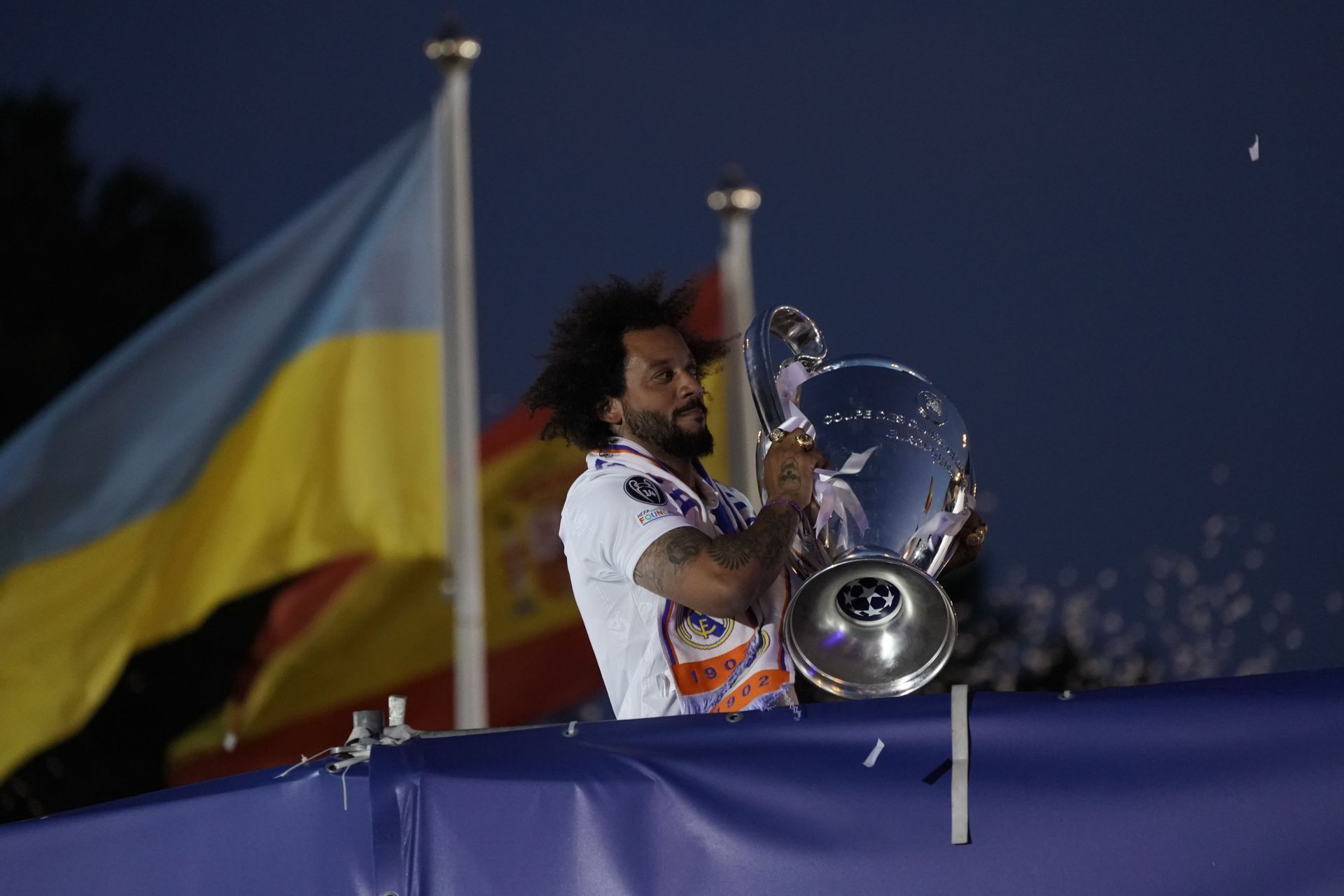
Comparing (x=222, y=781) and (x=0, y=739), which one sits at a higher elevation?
(x=0, y=739)

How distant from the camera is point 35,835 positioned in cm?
311

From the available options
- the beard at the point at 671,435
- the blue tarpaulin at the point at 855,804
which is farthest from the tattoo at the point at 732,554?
the blue tarpaulin at the point at 855,804

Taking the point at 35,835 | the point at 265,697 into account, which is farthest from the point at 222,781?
the point at 265,697

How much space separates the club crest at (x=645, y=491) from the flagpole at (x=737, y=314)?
5984mm

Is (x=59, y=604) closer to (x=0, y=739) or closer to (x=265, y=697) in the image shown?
(x=0, y=739)

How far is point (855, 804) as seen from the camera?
2.53 metres

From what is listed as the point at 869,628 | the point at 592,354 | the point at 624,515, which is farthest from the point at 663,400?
the point at 869,628

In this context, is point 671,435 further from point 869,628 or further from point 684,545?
point 869,628

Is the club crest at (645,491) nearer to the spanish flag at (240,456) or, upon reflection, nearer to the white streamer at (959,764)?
the white streamer at (959,764)

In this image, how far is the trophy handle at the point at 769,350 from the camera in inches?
142

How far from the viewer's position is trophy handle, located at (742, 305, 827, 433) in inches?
142

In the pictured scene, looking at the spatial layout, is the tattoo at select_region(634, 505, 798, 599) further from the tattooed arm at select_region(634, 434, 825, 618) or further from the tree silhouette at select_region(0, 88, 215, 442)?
the tree silhouette at select_region(0, 88, 215, 442)

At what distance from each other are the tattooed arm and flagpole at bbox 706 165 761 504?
20.4ft

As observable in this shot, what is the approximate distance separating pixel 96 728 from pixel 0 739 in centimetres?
1130
